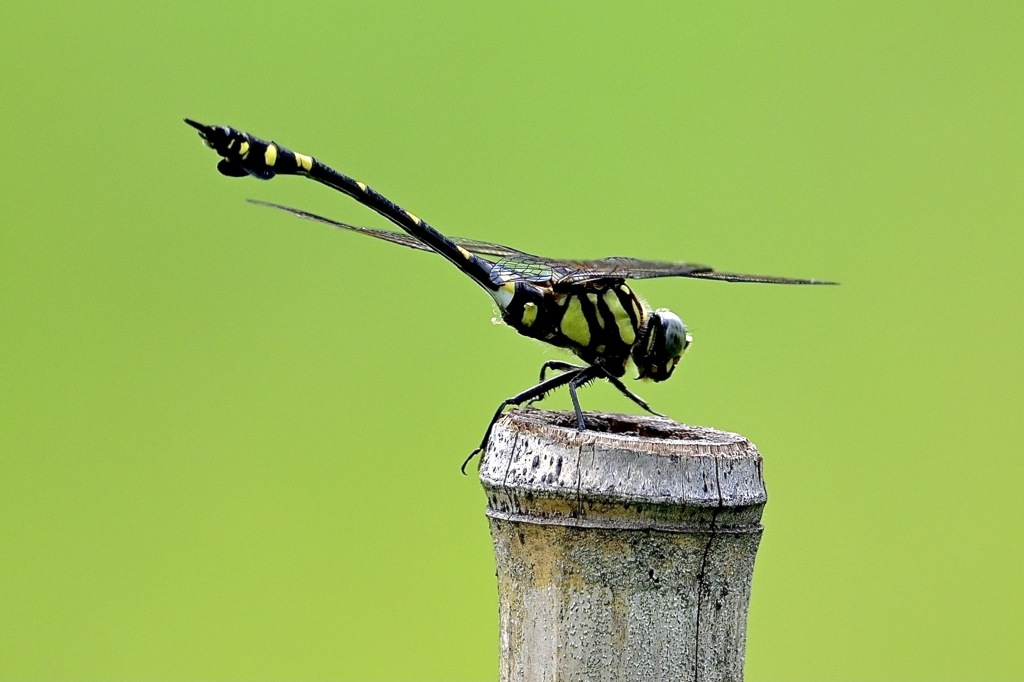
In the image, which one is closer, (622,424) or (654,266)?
(622,424)

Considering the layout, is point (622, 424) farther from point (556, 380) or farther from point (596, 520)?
point (596, 520)

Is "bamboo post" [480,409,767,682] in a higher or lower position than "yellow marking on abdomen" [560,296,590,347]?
lower

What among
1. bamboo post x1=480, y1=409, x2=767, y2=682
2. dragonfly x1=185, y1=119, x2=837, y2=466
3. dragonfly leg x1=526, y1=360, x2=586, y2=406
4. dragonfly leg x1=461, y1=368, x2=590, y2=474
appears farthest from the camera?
dragonfly leg x1=526, y1=360, x2=586, y2=406

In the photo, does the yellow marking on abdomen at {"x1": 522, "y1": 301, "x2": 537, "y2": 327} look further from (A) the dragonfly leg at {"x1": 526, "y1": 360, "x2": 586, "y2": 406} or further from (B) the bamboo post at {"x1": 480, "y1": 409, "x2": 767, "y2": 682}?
(B) the bamboo post at {"x1": 480, "y1": 409, "x2": 767, "y2": 682}

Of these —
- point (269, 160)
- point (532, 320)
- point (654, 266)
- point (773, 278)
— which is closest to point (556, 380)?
point (532, 320)

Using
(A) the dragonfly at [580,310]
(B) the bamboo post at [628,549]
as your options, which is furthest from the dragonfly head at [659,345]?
(B) the bamboo post at [628,549]

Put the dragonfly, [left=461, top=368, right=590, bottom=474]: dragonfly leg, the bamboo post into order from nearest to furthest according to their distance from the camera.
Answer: the bamboo post → [left=461, top=368, right=590, bottom=474]: dragonfly leg → the dragonfly

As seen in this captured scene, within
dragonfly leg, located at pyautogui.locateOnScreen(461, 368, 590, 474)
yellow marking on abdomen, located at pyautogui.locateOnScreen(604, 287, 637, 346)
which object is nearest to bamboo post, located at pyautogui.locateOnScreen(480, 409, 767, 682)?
dragonfly leg, located at pyautogui.locateOnScreen(461, 368, 590, 474)

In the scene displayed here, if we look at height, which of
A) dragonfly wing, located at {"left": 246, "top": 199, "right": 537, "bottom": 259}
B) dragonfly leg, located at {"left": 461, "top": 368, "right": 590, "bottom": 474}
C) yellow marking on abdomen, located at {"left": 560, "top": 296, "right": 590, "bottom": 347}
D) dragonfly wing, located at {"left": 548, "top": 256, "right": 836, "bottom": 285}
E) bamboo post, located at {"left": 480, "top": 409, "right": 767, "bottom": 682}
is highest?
dragonfly wing, located at {"left": 246, "top": 199, "right": 537, "bottom": 259}
